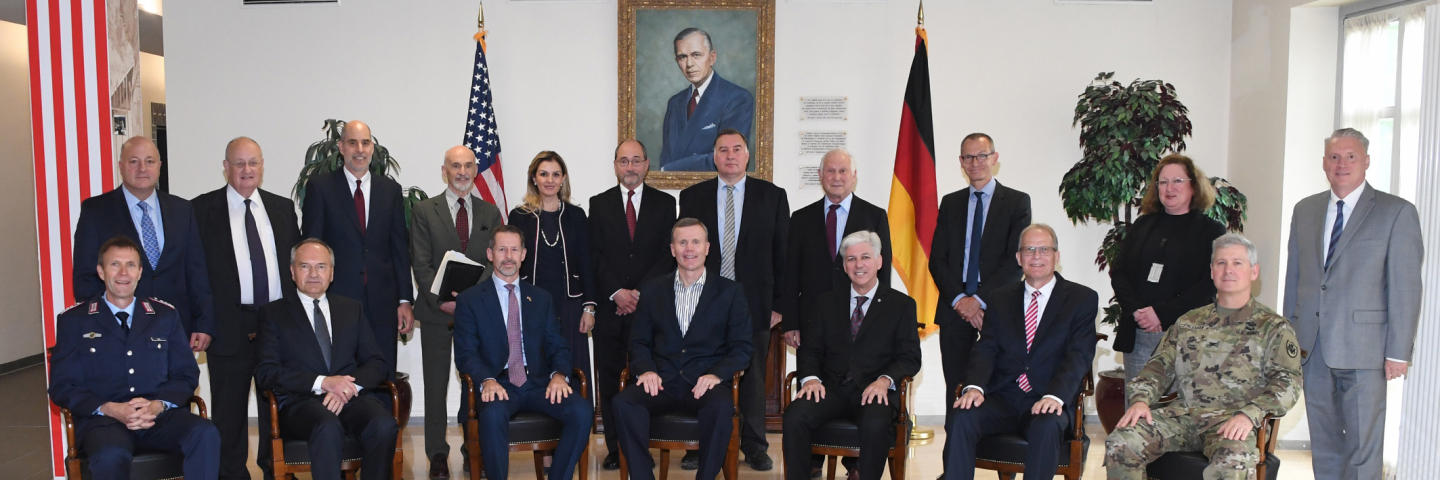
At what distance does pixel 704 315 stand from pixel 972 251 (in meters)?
1.38

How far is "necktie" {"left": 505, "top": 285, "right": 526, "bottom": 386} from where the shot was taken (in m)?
4.19

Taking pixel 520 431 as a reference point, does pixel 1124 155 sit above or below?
above

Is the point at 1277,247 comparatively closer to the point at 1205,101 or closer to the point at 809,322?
the point at 1205,101

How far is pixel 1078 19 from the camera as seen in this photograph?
19.9ft

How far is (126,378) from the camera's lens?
12.4 ft

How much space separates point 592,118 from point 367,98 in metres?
1.43

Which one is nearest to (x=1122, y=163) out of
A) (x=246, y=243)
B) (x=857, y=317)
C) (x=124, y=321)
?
(x=857, y=317)

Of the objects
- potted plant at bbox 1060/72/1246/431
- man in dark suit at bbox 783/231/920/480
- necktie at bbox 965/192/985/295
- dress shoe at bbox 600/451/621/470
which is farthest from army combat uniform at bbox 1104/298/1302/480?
dress shoe at bbox 600/451/621/470

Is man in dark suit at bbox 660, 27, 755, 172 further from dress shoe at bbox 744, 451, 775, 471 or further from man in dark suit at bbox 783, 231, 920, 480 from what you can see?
man in dark suit at bbox 783, 231, 920, 480

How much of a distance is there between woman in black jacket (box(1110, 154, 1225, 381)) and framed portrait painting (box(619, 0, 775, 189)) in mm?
2393

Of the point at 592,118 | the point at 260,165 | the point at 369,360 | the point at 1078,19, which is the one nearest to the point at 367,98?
the point at 592,118

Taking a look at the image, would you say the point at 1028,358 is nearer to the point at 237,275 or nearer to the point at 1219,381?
the point at 1219,381

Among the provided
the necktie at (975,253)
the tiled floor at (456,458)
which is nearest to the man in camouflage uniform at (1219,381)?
the necktie at (975,253)

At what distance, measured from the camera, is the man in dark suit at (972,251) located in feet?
14.9
